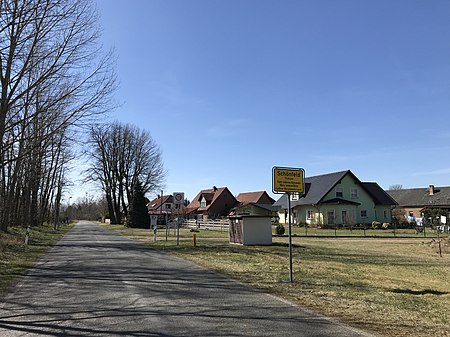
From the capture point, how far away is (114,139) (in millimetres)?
69688

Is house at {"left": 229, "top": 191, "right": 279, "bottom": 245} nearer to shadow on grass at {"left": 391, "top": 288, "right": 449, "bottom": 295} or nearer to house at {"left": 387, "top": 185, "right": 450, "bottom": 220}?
shadow on grass at {"left": 391, "top": 288, "right": 449, "bottom": 295}

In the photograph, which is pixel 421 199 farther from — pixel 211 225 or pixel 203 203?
pixel 211 225

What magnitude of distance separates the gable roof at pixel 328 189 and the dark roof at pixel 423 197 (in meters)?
19.6

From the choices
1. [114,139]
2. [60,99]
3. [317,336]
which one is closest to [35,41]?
[60,99]

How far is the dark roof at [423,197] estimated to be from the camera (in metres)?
74.4

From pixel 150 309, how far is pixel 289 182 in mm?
4893

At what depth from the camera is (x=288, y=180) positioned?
1105 centimetres

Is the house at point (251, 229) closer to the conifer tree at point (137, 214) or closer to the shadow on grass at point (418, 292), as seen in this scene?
the shadow on grass at point (418, 292)

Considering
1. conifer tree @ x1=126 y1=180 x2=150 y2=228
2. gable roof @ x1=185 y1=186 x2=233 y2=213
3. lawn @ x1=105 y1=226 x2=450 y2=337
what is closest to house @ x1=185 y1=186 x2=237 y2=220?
gable roof @ x1=185 y1=186 x2=233 y2=213

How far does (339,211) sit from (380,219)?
24.9ft

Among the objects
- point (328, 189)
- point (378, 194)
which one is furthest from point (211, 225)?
point (378, 194)

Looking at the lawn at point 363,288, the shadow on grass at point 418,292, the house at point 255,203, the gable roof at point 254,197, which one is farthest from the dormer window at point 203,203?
the shadow on grass at point 418,292

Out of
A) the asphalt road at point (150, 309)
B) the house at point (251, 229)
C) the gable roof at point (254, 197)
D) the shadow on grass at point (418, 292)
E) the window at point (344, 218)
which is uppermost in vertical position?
the gable roof at point (254, 197)

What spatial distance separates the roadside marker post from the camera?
10797mm
